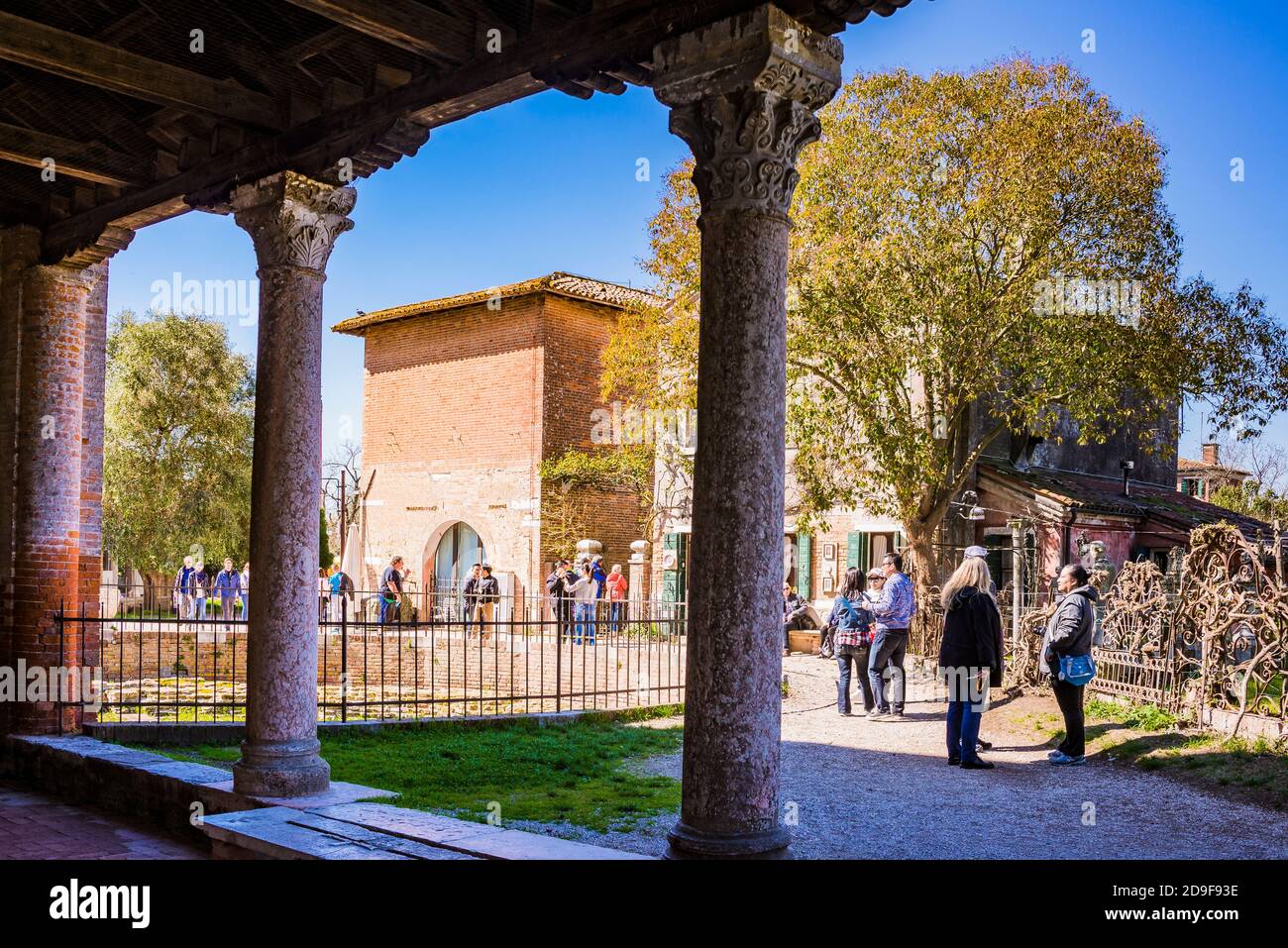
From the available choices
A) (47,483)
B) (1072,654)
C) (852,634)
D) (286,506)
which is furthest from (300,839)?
(852,634)

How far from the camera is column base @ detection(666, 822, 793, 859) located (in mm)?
4105

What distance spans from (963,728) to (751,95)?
6.51 m

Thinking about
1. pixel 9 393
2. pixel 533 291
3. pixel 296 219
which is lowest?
pixel 9 393

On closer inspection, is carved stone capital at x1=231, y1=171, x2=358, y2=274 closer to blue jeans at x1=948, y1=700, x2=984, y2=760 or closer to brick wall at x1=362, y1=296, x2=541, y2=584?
blue jeans at x1=948, y1=700, x2=984, y2=760

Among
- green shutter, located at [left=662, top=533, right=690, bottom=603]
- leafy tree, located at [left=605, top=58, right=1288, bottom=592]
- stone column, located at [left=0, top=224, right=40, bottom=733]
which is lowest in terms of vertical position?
green shutter, located at [left=662, top=533, right=690, bottom=603]

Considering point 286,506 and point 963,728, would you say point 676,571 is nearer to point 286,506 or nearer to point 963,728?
point 963,728

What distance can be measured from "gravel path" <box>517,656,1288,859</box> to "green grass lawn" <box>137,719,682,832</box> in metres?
0.39

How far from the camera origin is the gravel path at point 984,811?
258 inches

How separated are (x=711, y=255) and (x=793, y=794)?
16.3 ft

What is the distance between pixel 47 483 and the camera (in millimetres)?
8547

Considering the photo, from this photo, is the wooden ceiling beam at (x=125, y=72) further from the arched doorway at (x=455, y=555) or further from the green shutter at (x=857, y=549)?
the arched doorway at (x=455, y=555)

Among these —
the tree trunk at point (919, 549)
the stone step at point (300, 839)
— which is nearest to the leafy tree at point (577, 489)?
the tree trunk at point (919, 549)

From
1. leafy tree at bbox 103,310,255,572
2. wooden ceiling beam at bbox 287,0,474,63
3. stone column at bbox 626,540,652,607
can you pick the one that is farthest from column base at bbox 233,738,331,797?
leafy tree at bbox 103,310,255,572

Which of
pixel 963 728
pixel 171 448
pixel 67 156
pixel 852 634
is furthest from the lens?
pixel 171 448
